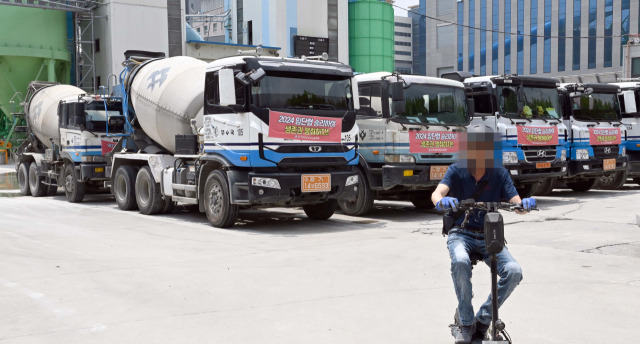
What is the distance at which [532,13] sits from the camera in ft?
277

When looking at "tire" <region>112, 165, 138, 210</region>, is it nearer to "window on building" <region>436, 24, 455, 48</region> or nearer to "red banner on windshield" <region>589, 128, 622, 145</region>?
"red banner on windshield" <region>589, 128, 622, 145</region>

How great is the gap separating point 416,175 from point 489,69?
270ft

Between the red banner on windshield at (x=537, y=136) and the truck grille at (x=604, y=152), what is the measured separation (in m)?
1.88

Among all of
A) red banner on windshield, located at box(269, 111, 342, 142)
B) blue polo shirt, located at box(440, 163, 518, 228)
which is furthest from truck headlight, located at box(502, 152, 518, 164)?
blue polo shirt, located at box(440, 163, 518, 228)

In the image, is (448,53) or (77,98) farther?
(448,53)

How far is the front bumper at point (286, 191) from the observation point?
11.2 meters

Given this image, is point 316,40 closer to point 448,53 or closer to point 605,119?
point 605,119

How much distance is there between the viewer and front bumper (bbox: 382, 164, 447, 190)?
501 inches

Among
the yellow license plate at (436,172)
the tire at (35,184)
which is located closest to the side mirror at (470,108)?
the yellow license plate at (436,172)

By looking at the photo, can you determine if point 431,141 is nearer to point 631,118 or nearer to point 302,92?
point 302,92

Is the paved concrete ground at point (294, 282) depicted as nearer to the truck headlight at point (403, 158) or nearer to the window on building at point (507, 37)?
the truck headlight at point (403, 158)

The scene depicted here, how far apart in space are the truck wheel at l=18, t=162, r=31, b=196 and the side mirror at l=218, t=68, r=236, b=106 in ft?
38.1

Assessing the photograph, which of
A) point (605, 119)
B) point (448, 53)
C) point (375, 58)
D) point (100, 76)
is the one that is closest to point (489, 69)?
point (448, 53)

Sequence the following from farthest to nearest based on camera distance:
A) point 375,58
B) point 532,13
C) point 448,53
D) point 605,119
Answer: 1. point 448,53
2. point 532,13
3. point 375,58
4. point 605,119
